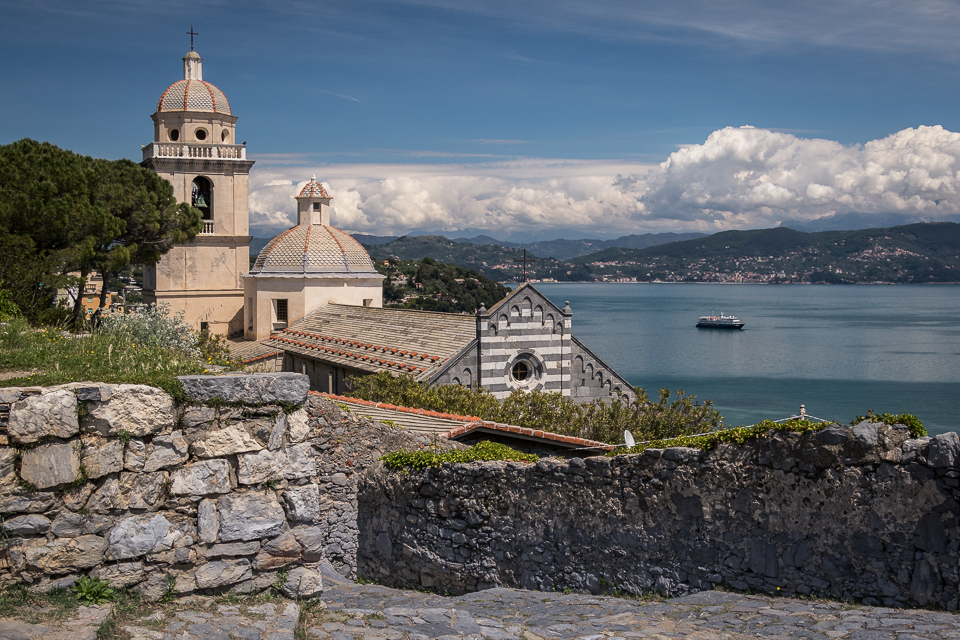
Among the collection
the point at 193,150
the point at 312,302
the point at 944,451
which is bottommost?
the point at 944,451

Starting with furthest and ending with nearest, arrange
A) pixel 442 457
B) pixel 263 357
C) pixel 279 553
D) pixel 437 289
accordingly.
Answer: pixel 437 289 → pixel 263 357 → pixel 442 457 → pixel 279 553

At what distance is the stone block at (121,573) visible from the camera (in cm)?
549

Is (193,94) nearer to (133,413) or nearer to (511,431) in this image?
(511,431)

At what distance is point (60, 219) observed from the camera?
795 inches

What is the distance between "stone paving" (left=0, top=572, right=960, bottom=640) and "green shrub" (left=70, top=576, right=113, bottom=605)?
0.16 m

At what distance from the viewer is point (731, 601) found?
27.0ft

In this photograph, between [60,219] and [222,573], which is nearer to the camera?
[222,573]

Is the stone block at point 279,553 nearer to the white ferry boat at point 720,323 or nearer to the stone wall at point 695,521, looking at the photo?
the stone wall at point 695,521

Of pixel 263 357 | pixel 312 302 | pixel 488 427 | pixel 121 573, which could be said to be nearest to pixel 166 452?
pixel 121 573

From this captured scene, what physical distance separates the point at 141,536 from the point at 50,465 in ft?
2.65

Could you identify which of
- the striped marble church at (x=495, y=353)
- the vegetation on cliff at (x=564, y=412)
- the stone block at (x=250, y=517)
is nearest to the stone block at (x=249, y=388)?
the stone block at (x=250, y=517)

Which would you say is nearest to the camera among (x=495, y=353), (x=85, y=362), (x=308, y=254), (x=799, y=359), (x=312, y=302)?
(x=85, y=362)

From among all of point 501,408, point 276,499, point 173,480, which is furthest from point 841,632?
point 501,408

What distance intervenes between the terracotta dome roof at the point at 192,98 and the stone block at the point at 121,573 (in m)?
34.9
